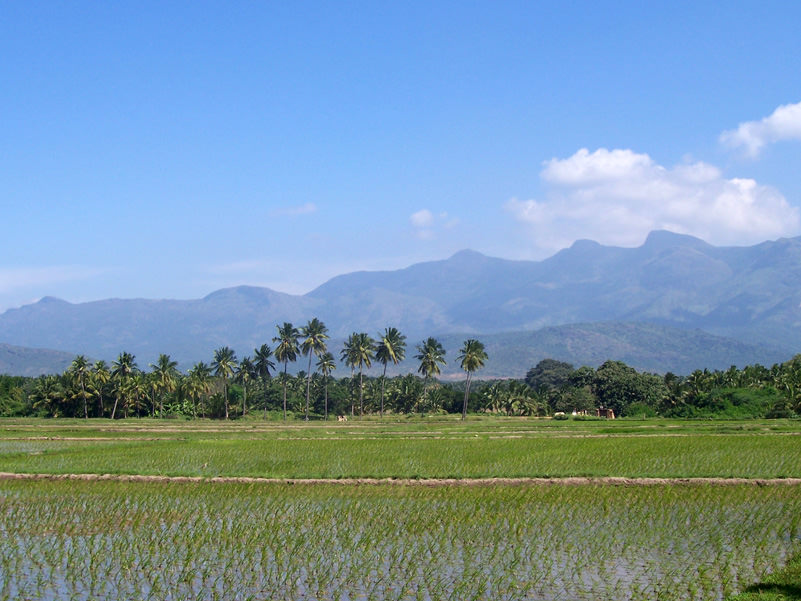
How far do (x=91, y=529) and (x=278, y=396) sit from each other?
115819 millimetres

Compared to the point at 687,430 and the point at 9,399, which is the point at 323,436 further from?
the point at 9,399

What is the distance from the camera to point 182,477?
32.1 m

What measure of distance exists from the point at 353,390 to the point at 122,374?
116 ft

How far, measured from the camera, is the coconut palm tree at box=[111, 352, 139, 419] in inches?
4114

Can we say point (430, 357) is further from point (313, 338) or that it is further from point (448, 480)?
point (448, 480)

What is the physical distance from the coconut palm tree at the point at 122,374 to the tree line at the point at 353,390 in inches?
7.4

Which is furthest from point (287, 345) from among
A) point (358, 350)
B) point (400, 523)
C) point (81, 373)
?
point (400, 523)

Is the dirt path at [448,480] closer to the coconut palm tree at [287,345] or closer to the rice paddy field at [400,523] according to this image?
the rice paddy field at [400,523]

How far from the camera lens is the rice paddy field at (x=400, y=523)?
16.2 m

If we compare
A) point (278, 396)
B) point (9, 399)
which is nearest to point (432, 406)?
point (278, 396)

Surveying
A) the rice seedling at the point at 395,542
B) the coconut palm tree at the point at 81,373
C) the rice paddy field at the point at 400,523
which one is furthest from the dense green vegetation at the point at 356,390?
the rice seedling at the point at 395,542

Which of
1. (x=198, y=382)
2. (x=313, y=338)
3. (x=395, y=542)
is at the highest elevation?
(x=313, y=338)

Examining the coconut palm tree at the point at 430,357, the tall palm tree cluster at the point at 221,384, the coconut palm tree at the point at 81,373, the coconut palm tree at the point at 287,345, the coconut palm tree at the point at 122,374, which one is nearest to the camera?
the coconut palm tree at the point at 81,373

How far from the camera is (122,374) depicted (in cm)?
10838
